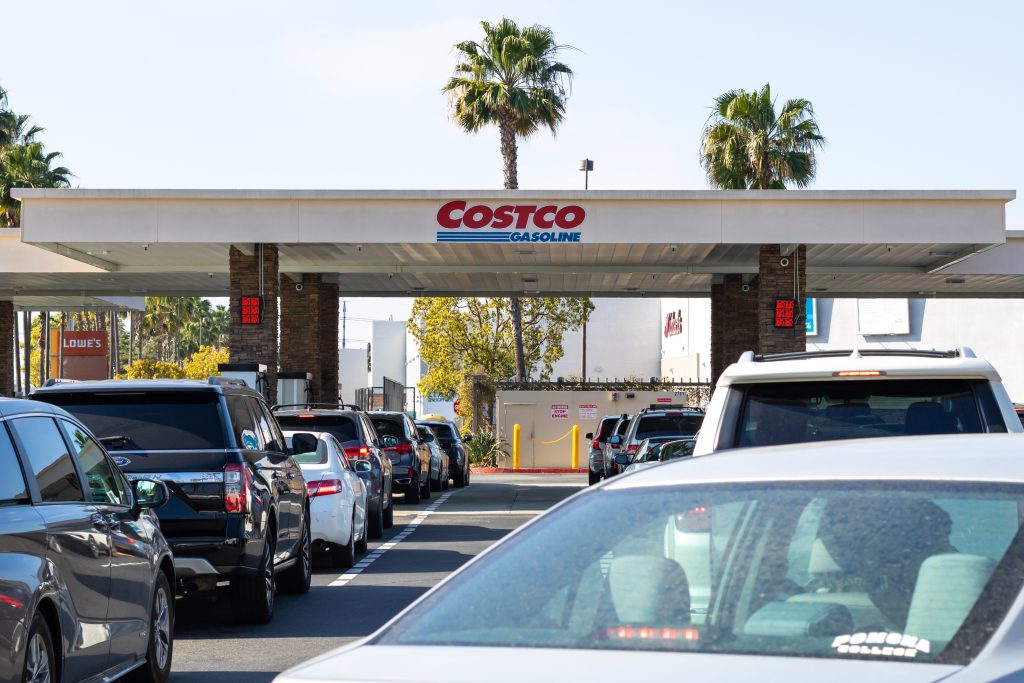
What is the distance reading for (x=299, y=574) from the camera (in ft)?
44.6

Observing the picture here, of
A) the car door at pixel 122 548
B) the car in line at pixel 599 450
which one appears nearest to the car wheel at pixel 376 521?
the car in line at pixel 599 450

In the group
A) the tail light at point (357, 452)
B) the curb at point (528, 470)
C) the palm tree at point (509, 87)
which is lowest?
the curb at point (528, 470)

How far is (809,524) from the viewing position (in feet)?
12.2

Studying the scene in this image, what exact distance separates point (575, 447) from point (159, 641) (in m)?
36.4

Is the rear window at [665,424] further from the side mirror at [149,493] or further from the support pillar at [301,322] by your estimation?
the side mirror at [149,493]

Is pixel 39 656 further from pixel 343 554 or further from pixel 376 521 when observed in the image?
pixel 376 521

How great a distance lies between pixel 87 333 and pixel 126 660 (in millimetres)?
67520

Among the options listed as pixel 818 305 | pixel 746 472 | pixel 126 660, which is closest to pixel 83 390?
pixel 126 660

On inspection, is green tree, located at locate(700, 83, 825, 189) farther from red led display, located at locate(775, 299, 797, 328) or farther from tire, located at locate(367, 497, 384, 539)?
tire, located at locate(367, 497, 384, 539)

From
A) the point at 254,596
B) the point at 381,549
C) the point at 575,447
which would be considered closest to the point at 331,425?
the point at 381,549

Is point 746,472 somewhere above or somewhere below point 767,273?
below

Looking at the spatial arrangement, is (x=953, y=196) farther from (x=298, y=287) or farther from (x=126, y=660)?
(x=126, y=660)

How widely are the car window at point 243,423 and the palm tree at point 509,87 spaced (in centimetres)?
3540

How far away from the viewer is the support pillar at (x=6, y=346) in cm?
4400
